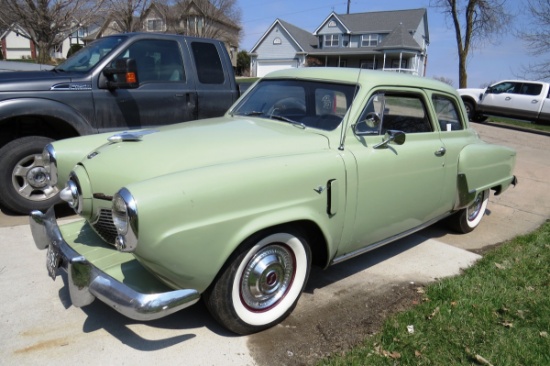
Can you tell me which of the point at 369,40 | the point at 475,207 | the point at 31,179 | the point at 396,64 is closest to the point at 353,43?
A: the point at 369,40

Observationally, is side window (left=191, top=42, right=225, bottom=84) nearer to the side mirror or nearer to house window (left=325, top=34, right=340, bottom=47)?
the side mirror

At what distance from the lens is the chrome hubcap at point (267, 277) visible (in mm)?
2777

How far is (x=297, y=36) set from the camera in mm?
44406

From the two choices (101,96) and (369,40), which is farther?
(369,40)

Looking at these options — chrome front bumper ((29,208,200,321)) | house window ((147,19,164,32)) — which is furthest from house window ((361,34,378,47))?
chrome front bumper ((29,208,200,321))

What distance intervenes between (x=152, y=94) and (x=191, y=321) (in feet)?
9.95

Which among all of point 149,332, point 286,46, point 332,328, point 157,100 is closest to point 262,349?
point 332,328

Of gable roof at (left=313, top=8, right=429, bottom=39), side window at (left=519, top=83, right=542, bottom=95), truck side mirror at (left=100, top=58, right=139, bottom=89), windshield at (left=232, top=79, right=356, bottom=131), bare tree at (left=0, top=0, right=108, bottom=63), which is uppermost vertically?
gable roof at (left=313, top=8, right=429, bottom=39)

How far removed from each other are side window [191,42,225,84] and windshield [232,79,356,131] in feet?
5.36

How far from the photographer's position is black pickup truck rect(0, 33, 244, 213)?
4.57m

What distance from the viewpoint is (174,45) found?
5418mm

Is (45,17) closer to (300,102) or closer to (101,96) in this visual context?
(101,96)

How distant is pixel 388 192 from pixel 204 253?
1648 mm

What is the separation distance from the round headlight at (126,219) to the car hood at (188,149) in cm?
32
